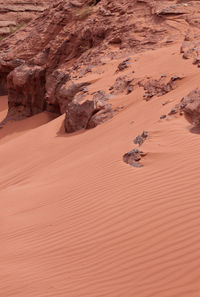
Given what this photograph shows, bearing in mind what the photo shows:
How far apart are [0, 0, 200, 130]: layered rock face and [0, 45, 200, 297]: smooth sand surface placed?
276 cm

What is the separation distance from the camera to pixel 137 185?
448cm

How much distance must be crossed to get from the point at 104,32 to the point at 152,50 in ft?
7.53

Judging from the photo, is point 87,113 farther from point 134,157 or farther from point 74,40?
point 74,40

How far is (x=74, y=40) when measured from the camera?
12859 millimetres

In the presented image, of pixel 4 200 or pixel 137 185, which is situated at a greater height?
pixel 137 185

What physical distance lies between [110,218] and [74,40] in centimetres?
1011

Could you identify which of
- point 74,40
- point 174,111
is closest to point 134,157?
point 174,111

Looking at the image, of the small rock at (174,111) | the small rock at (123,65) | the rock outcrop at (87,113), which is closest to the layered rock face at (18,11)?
the small rock at (123,65)

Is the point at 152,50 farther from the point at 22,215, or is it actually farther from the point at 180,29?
the point at 22,215

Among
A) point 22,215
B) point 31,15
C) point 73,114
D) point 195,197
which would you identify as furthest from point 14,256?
point 31,15

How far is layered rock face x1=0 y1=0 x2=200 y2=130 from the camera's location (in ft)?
36.3

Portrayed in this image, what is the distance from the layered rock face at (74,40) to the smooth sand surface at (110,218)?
276 centimetres

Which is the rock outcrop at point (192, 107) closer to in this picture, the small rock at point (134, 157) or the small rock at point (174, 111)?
the small rock at point (174, 111)

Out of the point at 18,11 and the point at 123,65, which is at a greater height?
the point at 18,11
